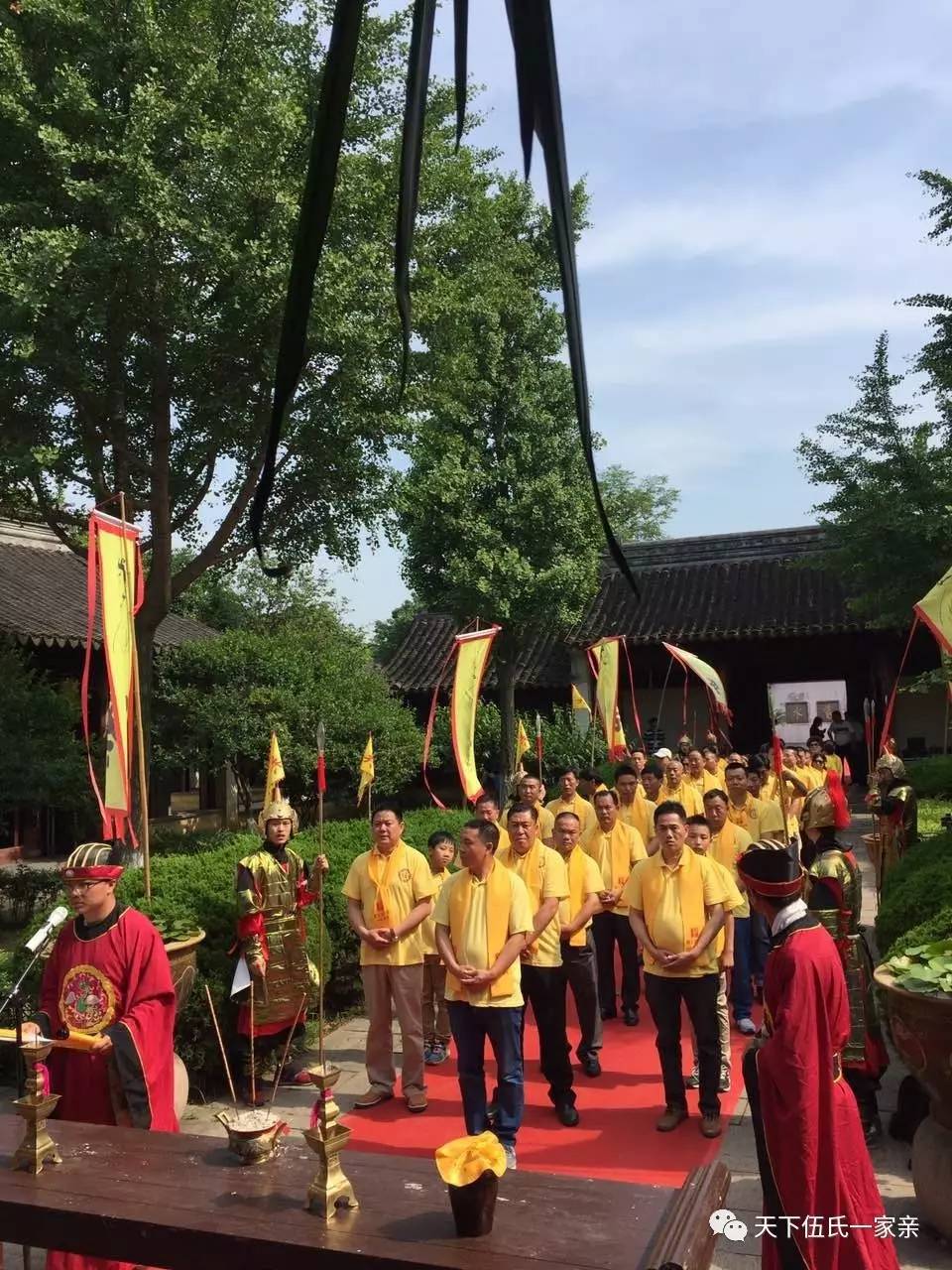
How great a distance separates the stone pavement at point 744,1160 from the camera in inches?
153

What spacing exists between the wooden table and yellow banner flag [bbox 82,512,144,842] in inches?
107

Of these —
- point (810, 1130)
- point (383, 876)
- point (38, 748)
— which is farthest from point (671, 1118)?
point (38, 748)

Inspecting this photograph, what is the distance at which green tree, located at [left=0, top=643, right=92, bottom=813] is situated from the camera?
11219 mm

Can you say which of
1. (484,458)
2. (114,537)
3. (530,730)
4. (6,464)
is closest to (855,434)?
(484,458)

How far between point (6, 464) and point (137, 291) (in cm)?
220

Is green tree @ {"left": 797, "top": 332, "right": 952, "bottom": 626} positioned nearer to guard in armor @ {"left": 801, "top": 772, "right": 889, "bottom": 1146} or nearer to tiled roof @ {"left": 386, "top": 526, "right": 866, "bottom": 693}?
tiled roof @ {"left": 386, "top": 526, "right": 866, "bottom": 693}

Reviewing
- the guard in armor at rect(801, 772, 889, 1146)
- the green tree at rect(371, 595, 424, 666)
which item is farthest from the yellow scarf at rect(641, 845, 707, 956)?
the green tree at rect(371, 595, 424, 666)

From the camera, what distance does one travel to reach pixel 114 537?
597 centimetres

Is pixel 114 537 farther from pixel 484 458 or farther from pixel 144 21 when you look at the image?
pixel 484 458

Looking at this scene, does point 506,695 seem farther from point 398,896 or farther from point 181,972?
point 181,972

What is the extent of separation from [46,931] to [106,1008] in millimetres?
577

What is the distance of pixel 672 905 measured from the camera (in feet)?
18.1

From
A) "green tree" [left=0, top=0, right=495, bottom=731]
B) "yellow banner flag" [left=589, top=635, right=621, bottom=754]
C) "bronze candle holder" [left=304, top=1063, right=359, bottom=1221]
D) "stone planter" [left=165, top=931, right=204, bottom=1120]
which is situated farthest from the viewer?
"yellow banner flag" [left=589, top=635, right=621, bottom=754]

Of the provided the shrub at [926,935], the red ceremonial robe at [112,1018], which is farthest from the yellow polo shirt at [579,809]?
the red ceremonial robe at [112,1018]
